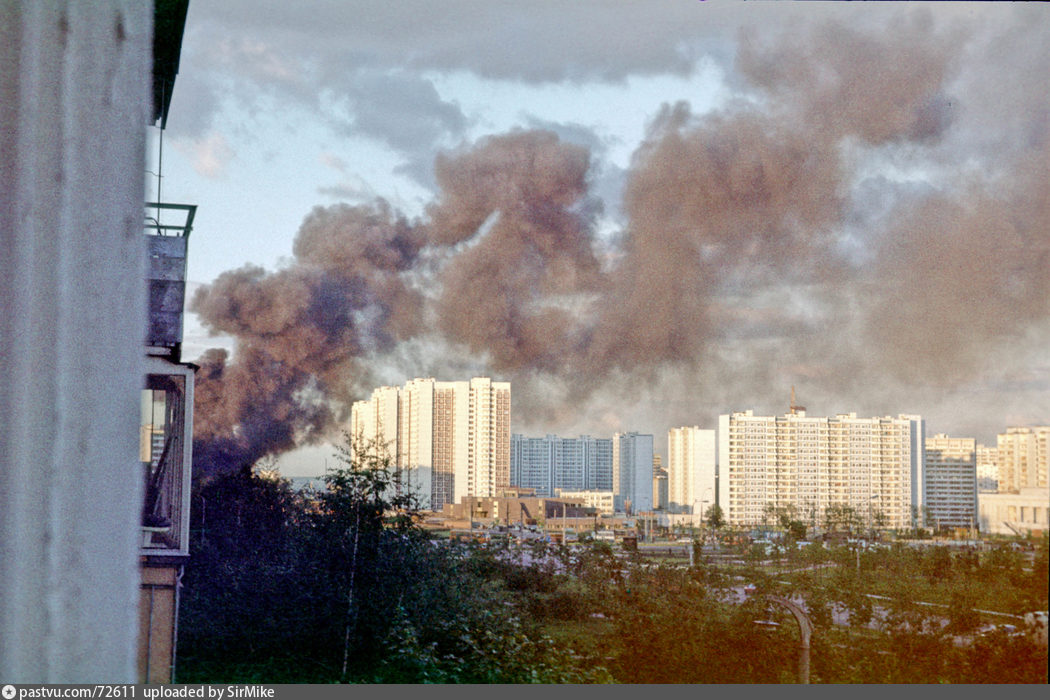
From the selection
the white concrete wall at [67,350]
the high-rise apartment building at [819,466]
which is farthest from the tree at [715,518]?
the white concrete wall at [67,350]

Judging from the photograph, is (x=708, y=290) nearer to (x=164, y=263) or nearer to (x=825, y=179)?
(x=825, y=179)

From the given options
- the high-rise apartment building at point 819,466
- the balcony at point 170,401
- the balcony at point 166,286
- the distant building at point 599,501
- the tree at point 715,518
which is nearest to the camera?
the balcony at point 166,286

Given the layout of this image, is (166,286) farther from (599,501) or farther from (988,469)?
(988,469)

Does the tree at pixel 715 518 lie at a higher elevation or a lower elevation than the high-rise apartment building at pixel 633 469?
lower

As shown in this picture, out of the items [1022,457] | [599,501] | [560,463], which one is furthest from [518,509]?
[1022,457]

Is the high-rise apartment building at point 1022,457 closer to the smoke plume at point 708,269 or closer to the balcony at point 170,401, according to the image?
the smoke plume at point 708,269

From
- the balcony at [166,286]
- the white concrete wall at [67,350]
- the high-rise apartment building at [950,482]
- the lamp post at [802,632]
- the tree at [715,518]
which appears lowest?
the lamp post at [802,632]

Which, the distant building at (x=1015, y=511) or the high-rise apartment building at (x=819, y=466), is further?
the high-rise apartment building at (x=819, y=466)
